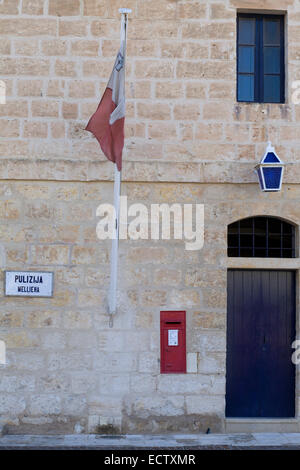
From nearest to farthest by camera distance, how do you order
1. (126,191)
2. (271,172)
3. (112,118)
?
(112,118), (271,172), (126,191)

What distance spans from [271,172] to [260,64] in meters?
1.53

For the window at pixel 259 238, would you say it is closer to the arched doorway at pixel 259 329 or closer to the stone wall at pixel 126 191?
the arched doorway at pixel 259 329

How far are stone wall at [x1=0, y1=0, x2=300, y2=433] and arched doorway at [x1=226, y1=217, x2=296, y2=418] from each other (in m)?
0.23

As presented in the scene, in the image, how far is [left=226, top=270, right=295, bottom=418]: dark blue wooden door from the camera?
7621 millimetres

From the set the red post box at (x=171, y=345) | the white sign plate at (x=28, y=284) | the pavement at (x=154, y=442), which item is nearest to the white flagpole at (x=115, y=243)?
the red post box at (x=171, y=345)

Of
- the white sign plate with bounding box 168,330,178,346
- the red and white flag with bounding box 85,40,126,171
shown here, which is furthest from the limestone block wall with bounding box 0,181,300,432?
the red and white flag with bounding box 85,40,126,171

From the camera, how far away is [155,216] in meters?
7.57

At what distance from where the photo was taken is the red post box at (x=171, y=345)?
742 cm

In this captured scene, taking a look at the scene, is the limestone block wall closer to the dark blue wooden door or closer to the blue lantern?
the dark blue wooden door

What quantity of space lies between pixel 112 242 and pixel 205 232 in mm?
1218

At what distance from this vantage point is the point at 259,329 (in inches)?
301

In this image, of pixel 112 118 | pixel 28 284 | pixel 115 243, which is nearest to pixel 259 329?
pixel 115 243

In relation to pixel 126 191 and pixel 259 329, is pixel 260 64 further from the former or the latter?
pixel 259 329

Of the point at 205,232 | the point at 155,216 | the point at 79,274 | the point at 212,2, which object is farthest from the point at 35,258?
the point at 212,2
